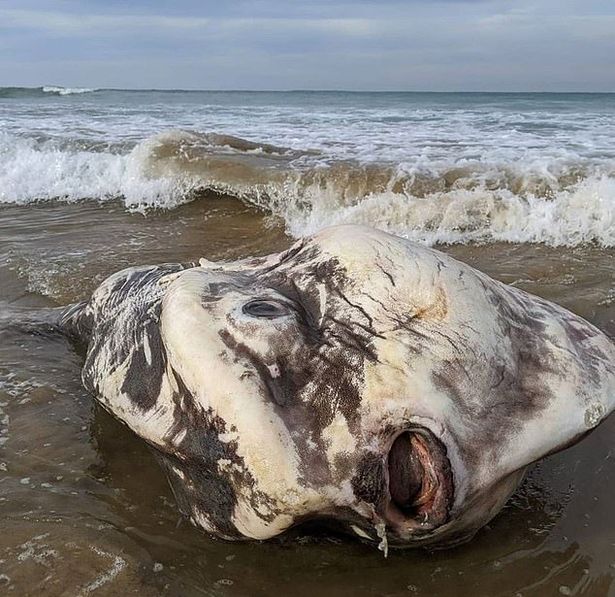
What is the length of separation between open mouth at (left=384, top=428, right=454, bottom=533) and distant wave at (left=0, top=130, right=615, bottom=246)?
13.6 feet

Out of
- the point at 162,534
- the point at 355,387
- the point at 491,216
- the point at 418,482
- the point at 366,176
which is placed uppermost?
the point at 366,176

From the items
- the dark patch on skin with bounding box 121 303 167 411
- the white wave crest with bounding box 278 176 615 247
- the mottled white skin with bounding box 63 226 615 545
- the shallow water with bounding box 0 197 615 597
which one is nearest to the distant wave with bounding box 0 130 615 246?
the white wave crest with bounding box 278 176 615 247

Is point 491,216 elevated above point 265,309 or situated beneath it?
situated beneath

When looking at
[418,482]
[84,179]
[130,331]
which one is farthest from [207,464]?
[84,179]

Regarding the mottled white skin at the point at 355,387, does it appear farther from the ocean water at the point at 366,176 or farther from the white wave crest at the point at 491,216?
the ocean water at the point at 366,176

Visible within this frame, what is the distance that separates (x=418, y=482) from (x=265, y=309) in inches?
27.3

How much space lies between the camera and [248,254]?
19.9 feet

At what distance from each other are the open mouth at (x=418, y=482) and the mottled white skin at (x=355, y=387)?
0.01m

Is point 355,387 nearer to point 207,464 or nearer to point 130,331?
point 207,464

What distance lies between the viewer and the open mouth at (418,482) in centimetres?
196

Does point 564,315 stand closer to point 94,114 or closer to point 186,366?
point 186,366

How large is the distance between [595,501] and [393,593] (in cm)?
87

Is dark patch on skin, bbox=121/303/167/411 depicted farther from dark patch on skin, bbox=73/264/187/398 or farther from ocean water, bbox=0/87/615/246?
ocean water, bbox=0/87/615/246

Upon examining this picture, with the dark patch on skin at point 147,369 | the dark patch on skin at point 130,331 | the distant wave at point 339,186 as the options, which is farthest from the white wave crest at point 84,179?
the dark patch on skin at point 147,369
